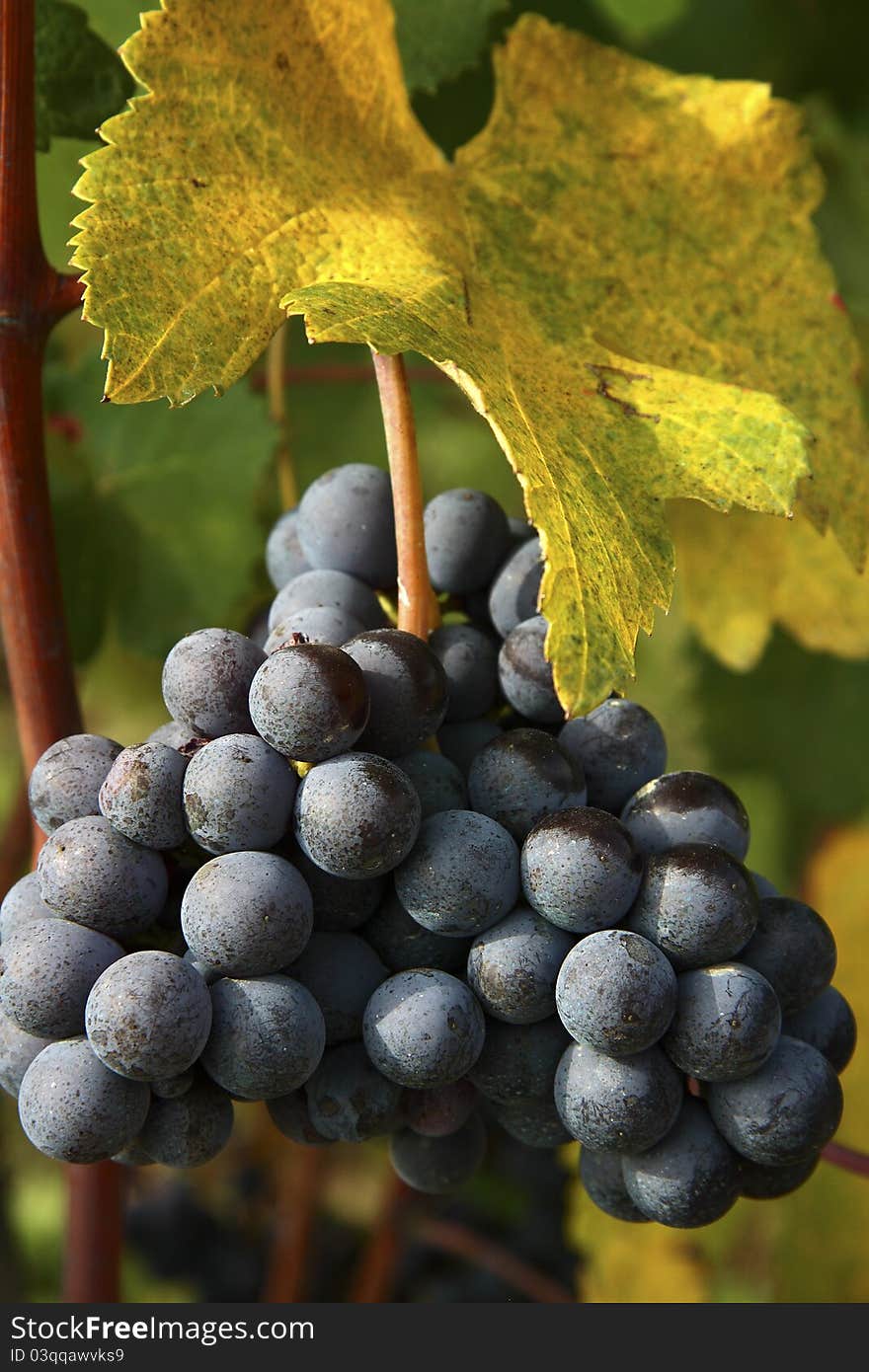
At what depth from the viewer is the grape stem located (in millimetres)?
722

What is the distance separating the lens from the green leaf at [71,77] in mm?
880

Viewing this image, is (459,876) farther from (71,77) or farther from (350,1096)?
(71,77)

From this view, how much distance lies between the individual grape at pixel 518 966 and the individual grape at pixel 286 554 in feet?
1.01

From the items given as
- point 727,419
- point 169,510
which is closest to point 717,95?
point 727,419

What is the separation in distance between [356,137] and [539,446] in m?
0.33

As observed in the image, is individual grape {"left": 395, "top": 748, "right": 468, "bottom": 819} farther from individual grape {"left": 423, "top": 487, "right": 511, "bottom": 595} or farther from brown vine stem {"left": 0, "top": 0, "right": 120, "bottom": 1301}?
brown vine stem {"left": 0, "top": 0, "right": 120, "bottom": 1301}

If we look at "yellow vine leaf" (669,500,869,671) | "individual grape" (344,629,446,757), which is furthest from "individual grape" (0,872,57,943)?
"yellow vine leaf" (669,500,869,671)

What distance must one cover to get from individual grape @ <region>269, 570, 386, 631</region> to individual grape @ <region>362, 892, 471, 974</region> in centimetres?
18

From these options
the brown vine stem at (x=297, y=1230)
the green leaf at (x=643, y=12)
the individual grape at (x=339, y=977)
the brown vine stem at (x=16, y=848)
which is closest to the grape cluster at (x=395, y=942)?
the individual grape at (x=339, y=977)

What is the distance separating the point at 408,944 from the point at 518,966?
0.07 meters

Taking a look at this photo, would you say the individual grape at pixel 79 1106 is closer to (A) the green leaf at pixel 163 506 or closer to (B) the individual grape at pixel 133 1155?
(B) the individual grape at pixel 133 1155

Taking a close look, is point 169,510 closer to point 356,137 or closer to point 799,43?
point 356,137

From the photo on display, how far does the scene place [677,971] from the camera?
68 centimetres

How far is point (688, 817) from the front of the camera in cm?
69
